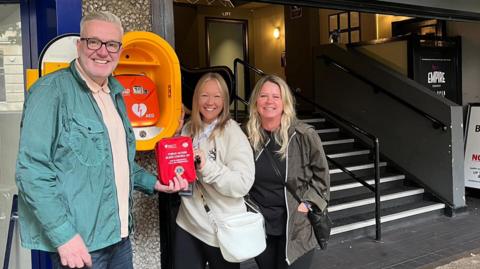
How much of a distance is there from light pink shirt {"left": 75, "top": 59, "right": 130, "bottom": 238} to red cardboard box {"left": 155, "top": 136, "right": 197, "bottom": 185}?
286mm

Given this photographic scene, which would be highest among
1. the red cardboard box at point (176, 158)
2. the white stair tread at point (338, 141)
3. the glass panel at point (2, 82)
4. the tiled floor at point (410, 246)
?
the glass panel at point (2, 82)

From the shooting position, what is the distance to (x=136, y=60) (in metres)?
2.46

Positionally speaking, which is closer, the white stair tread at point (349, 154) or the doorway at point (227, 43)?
the white stair tread at point (349, 154)

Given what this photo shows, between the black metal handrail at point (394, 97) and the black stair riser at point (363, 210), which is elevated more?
the black metal handrail at point (394, 97)

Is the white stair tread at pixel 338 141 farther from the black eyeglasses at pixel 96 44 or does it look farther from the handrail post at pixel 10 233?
the black eyeglasses at pixel 96 44

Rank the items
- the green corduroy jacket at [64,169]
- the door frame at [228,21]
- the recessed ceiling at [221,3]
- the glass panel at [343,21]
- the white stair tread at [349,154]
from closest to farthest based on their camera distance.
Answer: the green corduroy jacket at [64,169] → the white stair tread at [349,154] → the glass panel at [343,21] → the recessed ceiling at [221,3] → the door frame at [228,21]

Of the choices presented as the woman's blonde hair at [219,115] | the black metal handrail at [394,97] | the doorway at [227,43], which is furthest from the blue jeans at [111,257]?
the doorway at [227,43]

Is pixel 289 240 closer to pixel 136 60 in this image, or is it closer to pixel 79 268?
pixel 79 268

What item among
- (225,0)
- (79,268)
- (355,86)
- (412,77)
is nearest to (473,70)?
(412,77)

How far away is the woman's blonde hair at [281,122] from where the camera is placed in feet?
7.82

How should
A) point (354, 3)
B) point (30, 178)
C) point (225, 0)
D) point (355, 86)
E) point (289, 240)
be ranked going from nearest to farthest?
point (30, 178), point (289, 240), point (354, 3), point (355, 86), point (225, 0)

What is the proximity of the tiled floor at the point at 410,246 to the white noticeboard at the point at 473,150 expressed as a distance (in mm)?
948

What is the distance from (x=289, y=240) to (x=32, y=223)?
3.98 ft

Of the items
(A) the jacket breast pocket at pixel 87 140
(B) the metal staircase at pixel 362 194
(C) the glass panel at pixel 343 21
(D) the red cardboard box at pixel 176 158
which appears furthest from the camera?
(C) the glass panel at pixel 343 21
